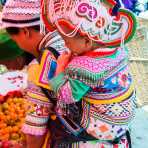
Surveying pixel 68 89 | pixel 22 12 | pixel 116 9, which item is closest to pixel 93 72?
pixel 68 89

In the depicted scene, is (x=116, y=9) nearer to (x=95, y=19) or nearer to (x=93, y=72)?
(x=95, y=19)

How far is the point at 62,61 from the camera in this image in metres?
1.47

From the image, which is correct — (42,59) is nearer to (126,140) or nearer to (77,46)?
(77,46)

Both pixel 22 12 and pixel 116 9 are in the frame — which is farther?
pixel 22 12

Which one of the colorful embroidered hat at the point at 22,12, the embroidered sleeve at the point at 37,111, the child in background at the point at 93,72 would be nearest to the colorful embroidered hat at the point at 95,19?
the child in background at the point at 93,72

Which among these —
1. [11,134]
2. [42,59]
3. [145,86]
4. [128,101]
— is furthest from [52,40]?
[145,86]

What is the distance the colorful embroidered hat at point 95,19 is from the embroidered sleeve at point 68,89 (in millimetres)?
138

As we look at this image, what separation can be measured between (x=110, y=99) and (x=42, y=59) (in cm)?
27

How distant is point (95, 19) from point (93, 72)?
156 mm

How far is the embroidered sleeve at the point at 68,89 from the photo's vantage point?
1.36m

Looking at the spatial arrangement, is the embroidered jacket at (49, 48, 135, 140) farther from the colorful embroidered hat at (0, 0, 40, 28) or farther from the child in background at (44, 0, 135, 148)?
the colorful embroidered hat at (0, 0, 40, 28)

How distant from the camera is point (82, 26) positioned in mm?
1359

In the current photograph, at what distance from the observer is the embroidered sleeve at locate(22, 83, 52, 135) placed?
150 cm

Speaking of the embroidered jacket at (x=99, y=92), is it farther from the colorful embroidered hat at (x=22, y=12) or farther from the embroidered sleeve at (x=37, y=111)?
the colorful embroidered hat at (x=22, y=12)
